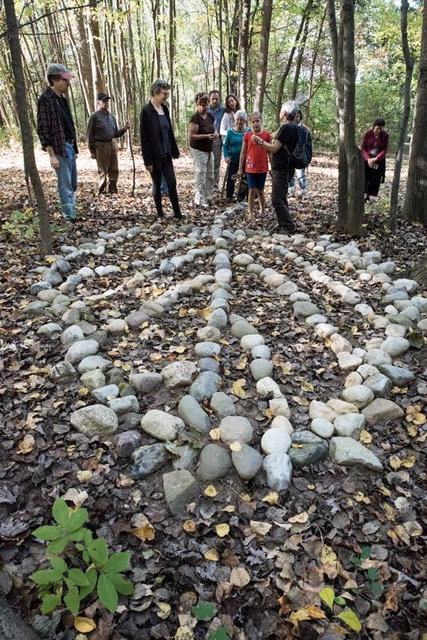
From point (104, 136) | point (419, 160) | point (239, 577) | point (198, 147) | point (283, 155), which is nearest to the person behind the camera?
point (239, 577)

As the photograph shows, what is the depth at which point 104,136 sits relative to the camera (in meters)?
7.52

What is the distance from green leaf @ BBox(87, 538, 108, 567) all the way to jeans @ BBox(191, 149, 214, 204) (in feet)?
21.4

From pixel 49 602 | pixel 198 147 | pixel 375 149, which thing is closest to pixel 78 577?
pixel 49 602

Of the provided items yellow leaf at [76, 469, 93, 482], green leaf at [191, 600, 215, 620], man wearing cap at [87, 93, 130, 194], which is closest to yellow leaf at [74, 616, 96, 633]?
green leaf at [191, 600, 215, 620]

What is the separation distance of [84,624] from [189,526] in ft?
1.84

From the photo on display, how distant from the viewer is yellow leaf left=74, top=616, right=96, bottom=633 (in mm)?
1576

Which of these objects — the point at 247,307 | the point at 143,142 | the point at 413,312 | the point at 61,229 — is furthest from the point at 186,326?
the point at 143,142

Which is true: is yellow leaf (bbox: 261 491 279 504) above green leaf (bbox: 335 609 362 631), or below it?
above

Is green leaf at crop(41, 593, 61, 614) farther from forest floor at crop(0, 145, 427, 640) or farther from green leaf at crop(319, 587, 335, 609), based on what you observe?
green leaf at crop(319, 587, 335, 609)

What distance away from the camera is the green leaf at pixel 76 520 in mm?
1682

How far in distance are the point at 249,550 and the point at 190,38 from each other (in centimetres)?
3461

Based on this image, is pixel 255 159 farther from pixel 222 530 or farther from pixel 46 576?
pixel 46 576

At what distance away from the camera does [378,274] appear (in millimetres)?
4375

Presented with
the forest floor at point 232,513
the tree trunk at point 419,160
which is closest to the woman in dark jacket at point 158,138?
the forest floor at point 232,513
